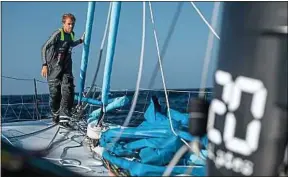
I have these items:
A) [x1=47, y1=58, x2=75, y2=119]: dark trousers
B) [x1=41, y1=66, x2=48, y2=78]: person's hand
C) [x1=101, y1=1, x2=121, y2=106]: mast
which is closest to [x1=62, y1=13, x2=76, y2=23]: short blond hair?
[x1=47, y1=58, x2=75, y2=119]: dark trousers

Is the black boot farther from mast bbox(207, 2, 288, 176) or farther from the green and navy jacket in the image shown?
mast bbox(207, 2, 288, 176)

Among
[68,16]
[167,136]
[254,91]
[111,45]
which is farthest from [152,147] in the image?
[68,16]

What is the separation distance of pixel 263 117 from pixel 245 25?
0.92ft

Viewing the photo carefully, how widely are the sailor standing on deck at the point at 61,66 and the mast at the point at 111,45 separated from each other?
821mm

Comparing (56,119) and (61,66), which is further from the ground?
(61,66)

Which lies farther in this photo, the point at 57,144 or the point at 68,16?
the point at 68,16

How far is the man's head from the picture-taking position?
437 cm

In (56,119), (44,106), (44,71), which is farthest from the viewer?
(44,106)

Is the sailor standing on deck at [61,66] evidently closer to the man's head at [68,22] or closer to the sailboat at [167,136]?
the man's head at [68,22]

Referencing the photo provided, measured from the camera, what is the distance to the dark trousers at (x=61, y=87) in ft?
14.4

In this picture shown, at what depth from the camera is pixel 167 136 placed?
309 cm

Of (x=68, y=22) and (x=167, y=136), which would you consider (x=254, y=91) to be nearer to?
(x=167, y=136)

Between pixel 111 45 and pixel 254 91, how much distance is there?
7.95ft

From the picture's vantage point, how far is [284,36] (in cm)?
123
